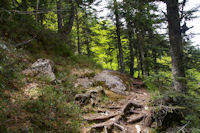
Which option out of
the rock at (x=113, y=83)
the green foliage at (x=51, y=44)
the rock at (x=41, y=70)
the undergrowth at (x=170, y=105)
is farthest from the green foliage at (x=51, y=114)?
the green foliage at (x=51, y=44)

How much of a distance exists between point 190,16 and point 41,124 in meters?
6.90

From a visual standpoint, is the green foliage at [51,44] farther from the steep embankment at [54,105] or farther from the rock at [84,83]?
the rock at [84,83]

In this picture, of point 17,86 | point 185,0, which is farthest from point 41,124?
point 185,0

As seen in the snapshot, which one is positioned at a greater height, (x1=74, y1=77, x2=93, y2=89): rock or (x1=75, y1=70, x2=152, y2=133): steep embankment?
(x1=74, y1=77, x2=93, y2=89): rock

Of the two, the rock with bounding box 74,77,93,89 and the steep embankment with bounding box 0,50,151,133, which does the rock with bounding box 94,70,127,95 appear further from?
the rock with bounding box 74,77,93,89

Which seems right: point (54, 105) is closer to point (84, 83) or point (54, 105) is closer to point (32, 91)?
point (32, 91)

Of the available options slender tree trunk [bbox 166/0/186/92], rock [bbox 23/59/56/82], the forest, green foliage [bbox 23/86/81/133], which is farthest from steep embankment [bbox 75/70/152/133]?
slender tree trunk [bbox 166/0/186/92]

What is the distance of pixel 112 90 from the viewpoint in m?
7.70

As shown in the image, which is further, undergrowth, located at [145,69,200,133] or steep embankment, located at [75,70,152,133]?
steep embankment, located at [75,70,152,133]

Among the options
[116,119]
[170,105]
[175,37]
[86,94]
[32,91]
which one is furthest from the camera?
[86,94]

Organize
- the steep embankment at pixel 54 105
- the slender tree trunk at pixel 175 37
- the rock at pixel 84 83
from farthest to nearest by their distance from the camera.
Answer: the rock at pixel 84 83 < the slender tree trunk at pixel 175 37 < the steep embankment at pixel 54 105

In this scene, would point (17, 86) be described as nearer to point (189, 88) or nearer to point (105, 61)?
point (189, 88)

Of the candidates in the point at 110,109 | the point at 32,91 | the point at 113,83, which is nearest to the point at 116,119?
the point at 110,109

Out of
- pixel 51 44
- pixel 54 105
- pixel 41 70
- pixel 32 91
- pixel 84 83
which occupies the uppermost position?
pixel 51 44
